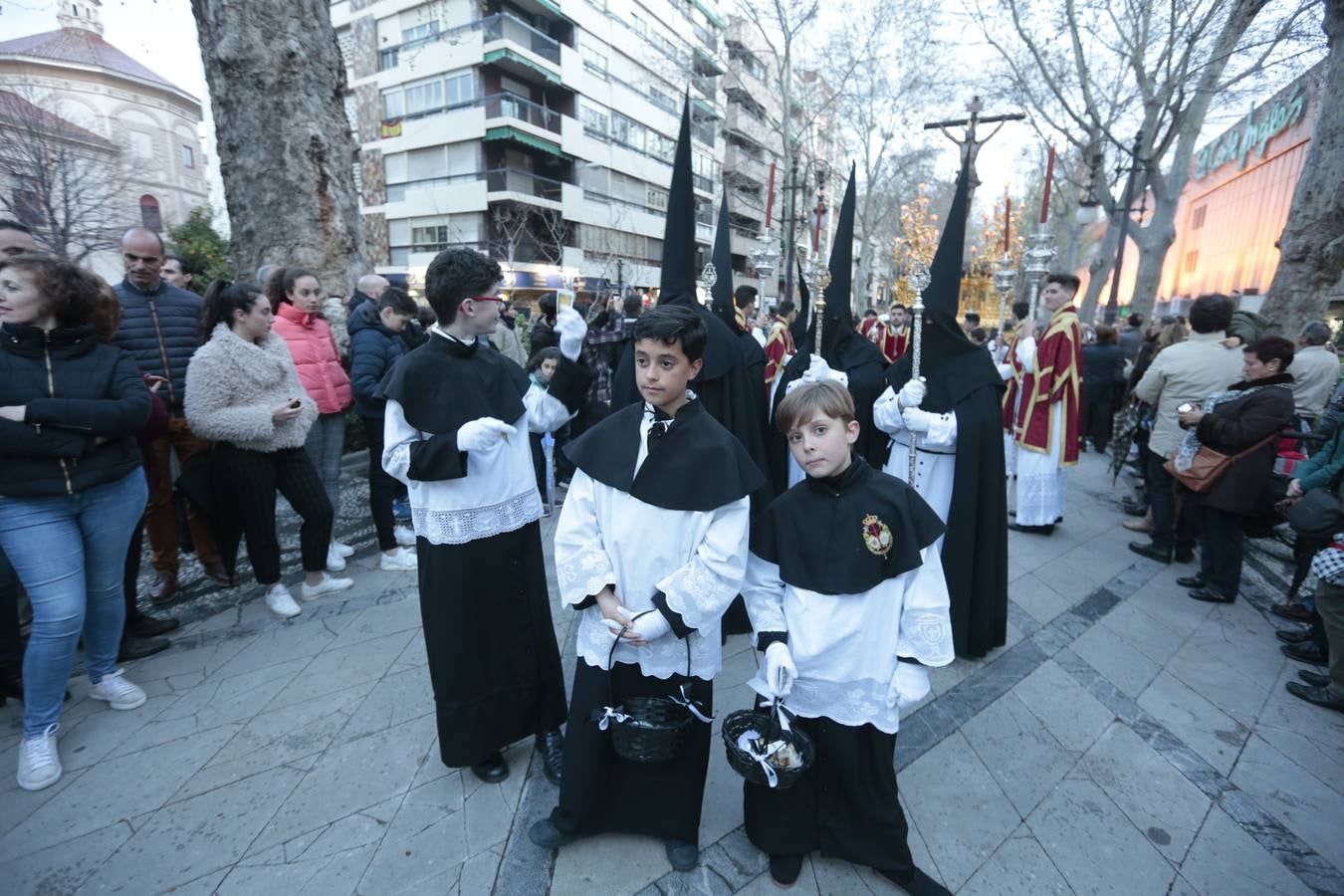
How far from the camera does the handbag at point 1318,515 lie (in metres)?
3.41

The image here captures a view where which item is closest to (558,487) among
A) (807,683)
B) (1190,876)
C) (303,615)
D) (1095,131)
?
(303,615)

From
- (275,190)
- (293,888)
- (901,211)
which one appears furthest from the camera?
(901,211)

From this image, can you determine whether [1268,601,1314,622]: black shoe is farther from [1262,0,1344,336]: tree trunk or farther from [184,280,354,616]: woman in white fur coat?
[184,280,354,616]: woman in white fur coat

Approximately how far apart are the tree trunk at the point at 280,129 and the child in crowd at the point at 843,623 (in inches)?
264

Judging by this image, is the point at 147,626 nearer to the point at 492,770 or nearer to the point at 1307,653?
the point at 492,770

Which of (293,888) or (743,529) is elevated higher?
(743,529)

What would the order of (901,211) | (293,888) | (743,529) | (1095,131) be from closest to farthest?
(743,529) < (293,888) < (1095,131) < (901,211)

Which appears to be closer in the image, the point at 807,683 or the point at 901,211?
the point at 807,683

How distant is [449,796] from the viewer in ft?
8.66

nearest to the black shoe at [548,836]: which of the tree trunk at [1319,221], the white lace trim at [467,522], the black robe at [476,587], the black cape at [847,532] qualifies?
the black robe at [476,587]

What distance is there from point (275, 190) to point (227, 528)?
4.10m

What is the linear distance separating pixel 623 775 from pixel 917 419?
250 centimetres

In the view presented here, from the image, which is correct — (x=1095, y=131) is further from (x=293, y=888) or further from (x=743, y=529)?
(x=293, y=888)

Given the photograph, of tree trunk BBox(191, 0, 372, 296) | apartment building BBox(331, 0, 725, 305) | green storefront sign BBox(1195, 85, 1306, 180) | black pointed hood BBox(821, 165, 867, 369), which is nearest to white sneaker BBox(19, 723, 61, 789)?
black pointed hood BBox(821, 165, 867, 369)
